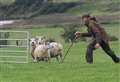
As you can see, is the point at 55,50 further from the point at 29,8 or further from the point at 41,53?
the point at 29,8

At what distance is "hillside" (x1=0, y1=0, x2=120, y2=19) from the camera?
9506 centimetres

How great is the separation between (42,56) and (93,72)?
19.3ft

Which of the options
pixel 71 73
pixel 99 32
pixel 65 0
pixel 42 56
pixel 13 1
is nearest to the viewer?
pixel 71 73

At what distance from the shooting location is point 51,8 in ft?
338

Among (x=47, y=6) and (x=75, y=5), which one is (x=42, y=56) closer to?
(x=47, y=6)

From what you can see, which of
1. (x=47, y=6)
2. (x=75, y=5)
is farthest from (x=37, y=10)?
(x=75, y=5)

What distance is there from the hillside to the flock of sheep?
65188mm

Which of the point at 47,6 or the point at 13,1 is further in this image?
the point at 47,6

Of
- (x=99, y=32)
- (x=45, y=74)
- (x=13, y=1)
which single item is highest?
(x=13, y=1)

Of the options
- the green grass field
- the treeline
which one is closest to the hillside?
the treeline

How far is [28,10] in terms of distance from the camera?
102 metres

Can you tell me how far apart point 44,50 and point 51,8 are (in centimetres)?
8256

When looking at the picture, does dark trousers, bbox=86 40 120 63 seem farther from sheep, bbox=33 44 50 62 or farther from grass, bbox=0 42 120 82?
sheep, bbox=33 44 50 62

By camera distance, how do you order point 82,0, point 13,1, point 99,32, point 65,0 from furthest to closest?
point 82,0
point 65,0
point 13,1
point 99,32
